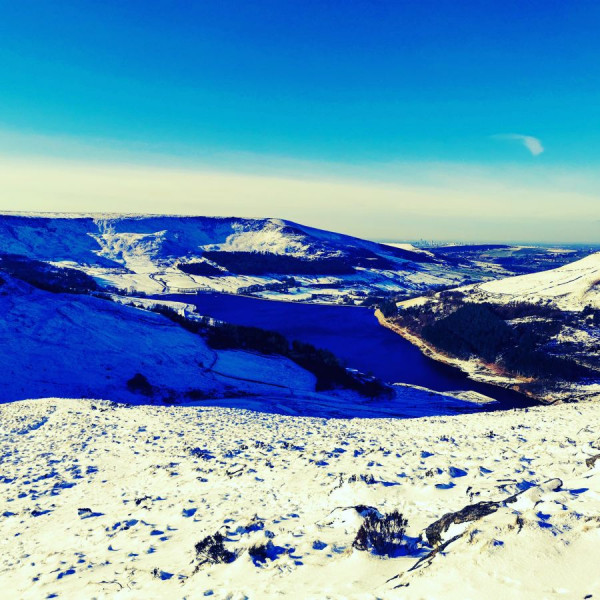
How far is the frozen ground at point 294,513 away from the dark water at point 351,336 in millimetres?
59885

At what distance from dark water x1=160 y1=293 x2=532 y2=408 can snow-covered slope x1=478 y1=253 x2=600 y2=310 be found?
5081 centimetres

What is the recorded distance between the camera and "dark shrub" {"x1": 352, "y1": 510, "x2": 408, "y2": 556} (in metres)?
7.80

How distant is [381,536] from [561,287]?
532 feet

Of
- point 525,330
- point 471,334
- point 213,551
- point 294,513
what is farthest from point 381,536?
point 525,330

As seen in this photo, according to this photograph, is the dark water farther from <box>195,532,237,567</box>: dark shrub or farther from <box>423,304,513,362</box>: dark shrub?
<box>195,532,237,567</box>: dark shrub

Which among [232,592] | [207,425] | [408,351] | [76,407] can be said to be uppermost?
[232,592]

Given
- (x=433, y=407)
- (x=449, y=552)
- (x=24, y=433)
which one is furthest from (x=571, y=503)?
(x=433, y=407)

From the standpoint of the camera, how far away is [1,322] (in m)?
56.0

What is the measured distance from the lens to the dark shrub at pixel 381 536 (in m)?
7.80

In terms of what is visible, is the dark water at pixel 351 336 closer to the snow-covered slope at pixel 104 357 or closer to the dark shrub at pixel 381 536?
the snow-covered slope at pixel 104 357

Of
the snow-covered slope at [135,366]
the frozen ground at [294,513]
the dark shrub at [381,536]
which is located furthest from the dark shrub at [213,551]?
the snow-covered slope at [135,366]

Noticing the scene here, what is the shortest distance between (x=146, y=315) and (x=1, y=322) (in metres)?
23.3

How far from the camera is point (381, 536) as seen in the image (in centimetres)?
795

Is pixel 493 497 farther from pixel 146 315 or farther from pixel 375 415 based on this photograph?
Answer: pixel 146 315
